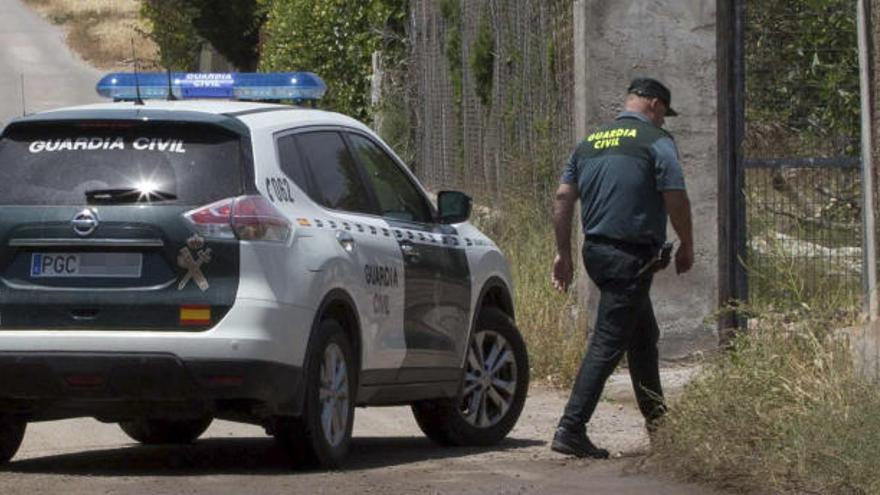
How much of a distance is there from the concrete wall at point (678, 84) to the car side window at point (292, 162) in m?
4.07

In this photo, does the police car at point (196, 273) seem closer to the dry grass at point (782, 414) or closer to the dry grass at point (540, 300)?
the dry grass at point (782, 414)

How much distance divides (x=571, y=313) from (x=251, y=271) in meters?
4.96

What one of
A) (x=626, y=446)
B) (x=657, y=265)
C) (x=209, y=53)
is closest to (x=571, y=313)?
(x=626, y=446)

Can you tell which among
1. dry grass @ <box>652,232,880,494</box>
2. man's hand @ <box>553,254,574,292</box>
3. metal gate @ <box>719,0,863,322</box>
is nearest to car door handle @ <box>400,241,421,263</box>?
man's hand @ <box>553,254,574,292</box>

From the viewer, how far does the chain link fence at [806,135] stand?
38.5ft

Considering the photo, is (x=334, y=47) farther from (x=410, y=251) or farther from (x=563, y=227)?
(x=563, y=227)

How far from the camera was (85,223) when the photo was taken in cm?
852

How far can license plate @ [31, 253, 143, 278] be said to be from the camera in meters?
8.50

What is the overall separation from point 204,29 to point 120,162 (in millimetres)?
27806

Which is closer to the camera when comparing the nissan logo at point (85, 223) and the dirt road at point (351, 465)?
the dirt road at point (351, 465)

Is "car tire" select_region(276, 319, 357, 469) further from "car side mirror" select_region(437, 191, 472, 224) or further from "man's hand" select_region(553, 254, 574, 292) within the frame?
"car side mirror" select_region(437, 191, 472, 224)

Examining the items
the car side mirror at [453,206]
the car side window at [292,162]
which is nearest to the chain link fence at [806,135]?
the car side mirror at [453,206]

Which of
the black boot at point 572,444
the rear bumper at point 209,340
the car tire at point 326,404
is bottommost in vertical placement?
the black boot at point 572,444

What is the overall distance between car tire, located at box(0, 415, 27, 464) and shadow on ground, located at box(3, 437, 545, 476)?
7 centimetres
